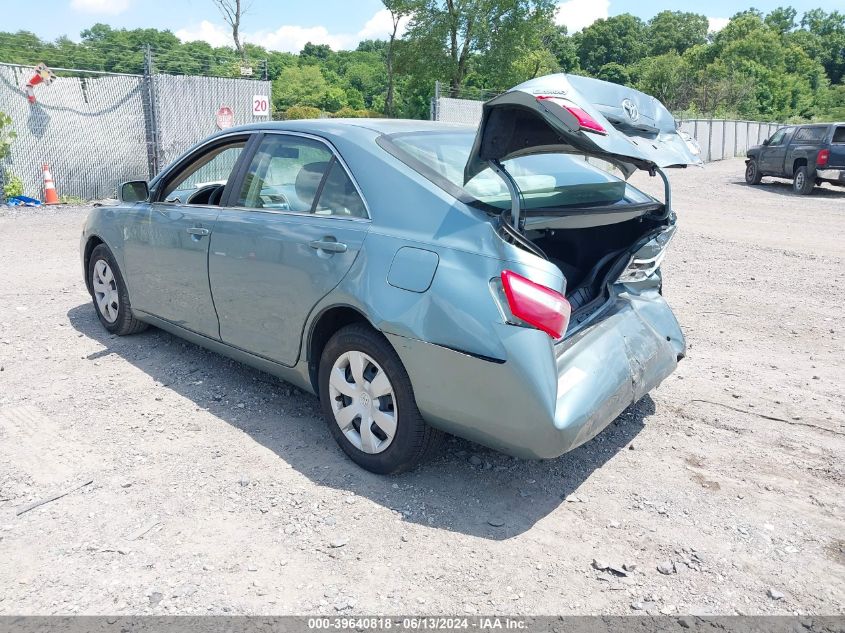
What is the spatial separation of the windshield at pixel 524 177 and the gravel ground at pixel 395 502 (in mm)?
1321

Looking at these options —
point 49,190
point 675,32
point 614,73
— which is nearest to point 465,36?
point 49,190

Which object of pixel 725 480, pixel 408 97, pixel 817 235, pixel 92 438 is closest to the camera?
pixel 725 480

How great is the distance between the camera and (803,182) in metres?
17.5

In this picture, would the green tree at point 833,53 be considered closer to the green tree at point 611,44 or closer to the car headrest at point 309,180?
the green tree at point 611,44

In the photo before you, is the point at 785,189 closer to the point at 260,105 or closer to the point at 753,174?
the point at 753,174

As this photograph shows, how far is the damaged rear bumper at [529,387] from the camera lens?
2883mm

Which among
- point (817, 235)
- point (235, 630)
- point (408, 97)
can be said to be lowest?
point (235, 630)

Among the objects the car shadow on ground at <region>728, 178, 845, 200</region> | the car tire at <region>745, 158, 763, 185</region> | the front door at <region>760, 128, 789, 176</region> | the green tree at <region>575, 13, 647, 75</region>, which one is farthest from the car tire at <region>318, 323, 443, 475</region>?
the green tree at <region>575, 13, 647, 75</region>

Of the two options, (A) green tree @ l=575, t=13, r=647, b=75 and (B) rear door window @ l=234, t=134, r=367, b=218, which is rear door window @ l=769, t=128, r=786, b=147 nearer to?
(B) rear door window @ l=234, t=134, r=367, b=218

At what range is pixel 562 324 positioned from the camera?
2.95m

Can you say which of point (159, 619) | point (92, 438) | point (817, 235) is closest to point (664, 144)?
point (159, 619)

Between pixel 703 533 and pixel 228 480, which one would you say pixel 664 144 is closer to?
pixel 703 533

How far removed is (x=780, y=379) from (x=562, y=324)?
256cm

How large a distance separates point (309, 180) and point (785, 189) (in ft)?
60.7
